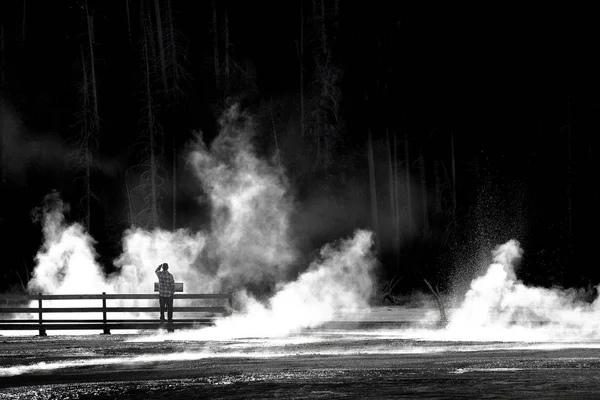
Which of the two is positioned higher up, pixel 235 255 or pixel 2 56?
pixel 2 56

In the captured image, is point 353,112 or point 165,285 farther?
point 353,112

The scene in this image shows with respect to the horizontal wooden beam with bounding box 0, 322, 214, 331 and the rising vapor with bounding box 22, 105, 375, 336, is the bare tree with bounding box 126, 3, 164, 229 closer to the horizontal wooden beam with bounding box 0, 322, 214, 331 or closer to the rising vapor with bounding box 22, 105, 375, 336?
the rising vapor with bounding box 22, 105, 375, 336

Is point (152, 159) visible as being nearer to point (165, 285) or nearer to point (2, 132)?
point (2, 132)

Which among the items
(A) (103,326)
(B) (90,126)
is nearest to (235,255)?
(B) (90,126)

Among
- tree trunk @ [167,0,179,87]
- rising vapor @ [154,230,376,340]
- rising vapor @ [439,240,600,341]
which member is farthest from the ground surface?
tree trunk @ [167,0,179,87]

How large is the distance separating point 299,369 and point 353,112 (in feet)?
120

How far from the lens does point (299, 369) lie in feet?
57.5

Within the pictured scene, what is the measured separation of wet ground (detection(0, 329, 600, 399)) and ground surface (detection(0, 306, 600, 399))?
2 cm

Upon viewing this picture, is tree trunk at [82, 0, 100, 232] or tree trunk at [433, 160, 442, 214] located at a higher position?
tree trunk at [82, 0, 100, 232]

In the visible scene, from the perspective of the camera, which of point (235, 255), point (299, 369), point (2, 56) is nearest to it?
point (299, 369)

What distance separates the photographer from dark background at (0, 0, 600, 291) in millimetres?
47094

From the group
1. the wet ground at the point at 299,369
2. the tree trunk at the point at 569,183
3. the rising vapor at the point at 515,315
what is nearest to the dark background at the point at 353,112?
the tree trunk at the point at 569,183

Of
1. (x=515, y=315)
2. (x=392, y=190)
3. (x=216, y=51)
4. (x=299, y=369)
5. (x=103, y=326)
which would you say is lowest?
(x=299, y=369)

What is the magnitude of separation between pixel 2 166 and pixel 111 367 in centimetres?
3872
